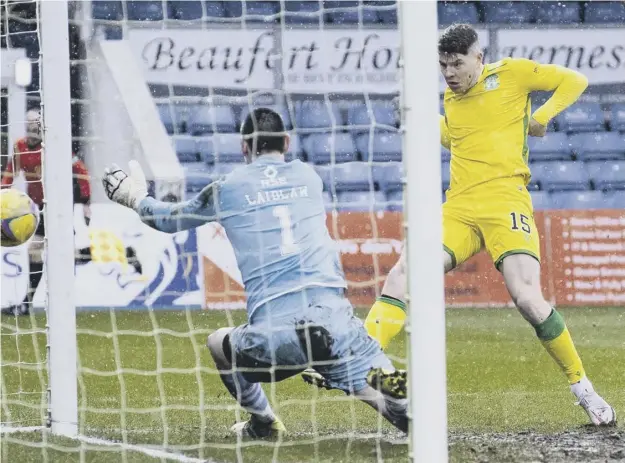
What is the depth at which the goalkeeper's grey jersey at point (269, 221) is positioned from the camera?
4.55 meters

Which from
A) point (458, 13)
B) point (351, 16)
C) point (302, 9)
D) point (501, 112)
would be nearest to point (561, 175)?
point (458, 13)

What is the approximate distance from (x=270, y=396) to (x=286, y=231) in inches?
77.7

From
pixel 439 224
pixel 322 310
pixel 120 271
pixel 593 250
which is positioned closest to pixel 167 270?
pixel 120 271

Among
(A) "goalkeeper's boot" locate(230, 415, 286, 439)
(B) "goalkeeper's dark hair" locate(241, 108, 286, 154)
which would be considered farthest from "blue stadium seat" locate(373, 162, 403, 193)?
(B) "goalkeeper's dark hair" locate(241, 108, 286, 154)

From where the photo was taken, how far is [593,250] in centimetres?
1091

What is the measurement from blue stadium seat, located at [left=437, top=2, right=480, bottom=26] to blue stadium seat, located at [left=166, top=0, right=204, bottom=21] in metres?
2.65

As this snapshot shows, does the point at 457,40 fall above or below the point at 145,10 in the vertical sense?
below

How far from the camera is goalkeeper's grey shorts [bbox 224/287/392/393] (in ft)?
14.6

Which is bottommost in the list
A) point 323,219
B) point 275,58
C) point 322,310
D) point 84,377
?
point 84,377

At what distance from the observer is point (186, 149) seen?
12.7m

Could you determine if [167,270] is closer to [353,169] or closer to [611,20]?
[353,169]

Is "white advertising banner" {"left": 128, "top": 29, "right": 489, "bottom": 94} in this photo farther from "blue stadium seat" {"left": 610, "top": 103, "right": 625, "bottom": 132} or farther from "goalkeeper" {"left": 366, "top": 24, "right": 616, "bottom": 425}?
"goalkeeper" {"left": 366, "top": 24, "right": 616, "bottom": 425}

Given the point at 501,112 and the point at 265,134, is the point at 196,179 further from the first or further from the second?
the point at 265,134

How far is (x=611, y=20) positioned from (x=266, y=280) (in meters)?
10.0
